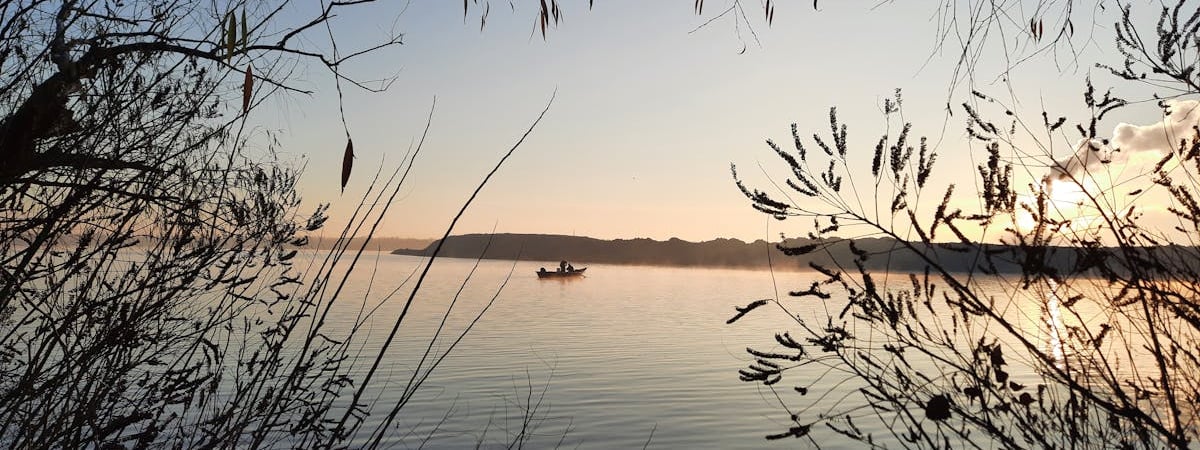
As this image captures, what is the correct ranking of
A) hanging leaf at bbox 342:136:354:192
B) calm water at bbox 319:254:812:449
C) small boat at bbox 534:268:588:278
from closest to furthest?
hanging leaf at bbox 342:136:354:192
calm water at bbox 319:254:812:449
small boat at bbox 534:268:588:278

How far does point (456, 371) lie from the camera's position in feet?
68.3

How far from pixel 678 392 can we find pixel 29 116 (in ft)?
53.6

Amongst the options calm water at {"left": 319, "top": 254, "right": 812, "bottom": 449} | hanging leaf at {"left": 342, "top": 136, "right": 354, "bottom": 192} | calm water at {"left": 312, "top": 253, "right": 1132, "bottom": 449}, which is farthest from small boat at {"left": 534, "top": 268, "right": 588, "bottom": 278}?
hanging leaf at {"left": 342, "top": 136, "right": 354, "bottom": 192}

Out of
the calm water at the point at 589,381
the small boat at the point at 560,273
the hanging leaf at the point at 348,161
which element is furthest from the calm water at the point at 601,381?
→ the small boat at the point at 560,273

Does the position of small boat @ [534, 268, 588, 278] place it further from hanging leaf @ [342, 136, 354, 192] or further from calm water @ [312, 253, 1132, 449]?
hanging leaf @ [342, 136, 354, 192]

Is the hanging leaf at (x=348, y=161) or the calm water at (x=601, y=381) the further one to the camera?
the calm water at (x=601, y=381)

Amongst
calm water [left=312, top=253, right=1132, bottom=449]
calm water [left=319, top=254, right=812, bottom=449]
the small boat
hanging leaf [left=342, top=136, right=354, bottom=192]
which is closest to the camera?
hanging leaf [left=342, top=136, right=354, bottom=192]

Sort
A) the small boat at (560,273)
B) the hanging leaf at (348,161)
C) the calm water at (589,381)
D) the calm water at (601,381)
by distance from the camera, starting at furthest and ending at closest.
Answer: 1. the small boat at (560,273)
2. the calm water at (589,381)
3. the calm water at (601,381)
4. the hanging leaf at (348,161)

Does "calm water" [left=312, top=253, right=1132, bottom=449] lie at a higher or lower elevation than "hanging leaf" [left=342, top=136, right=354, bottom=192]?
lower

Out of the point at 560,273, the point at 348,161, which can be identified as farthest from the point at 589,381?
the point at 560,273

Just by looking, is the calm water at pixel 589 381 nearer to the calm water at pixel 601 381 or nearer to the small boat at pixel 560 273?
the calm water at pixel 601 381

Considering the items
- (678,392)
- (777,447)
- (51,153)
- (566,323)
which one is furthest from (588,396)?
(566,323)

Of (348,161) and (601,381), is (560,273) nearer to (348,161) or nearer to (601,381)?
(601,381)

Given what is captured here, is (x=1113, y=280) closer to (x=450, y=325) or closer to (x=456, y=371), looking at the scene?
(x=456, y=371)
